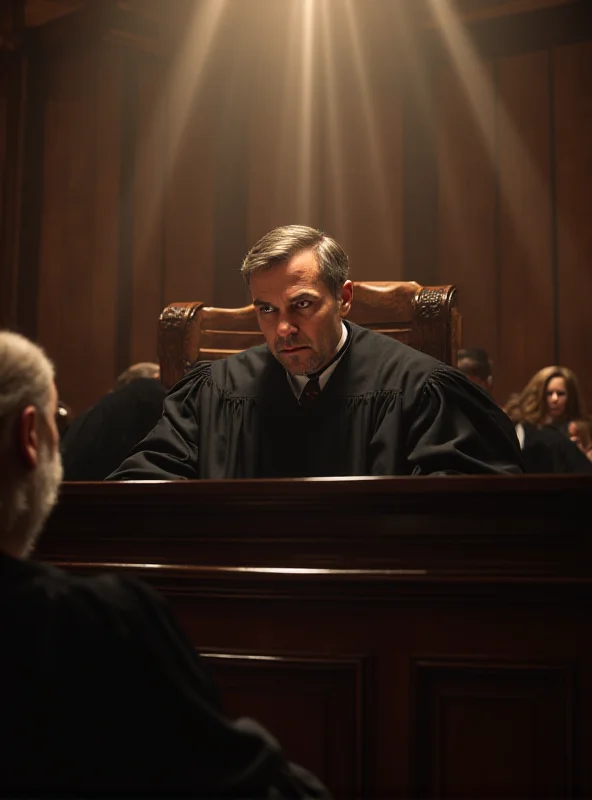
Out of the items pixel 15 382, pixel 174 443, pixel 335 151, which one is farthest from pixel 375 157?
pixel 15 382

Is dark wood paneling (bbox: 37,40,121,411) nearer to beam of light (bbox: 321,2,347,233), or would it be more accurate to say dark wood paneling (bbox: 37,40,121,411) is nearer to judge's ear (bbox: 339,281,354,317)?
beam of light (bbox: 321,2,347,233)

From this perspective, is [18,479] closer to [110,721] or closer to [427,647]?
[110,721]

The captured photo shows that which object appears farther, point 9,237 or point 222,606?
point 9,237

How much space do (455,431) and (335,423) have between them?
1.43ft

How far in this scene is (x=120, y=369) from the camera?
805 centimetres

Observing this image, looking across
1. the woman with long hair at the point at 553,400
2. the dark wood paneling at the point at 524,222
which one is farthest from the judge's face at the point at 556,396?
the dark wood paneling at the point at 524,222

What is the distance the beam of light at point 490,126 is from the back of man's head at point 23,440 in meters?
6.65

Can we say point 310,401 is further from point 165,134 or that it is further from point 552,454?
point 165,134

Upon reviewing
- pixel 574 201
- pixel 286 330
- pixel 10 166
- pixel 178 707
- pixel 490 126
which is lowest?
pixel 178 707

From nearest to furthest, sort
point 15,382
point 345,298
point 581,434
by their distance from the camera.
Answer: point 15,382 → point 345,298 → point 581,434

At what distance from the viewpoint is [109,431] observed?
12.8 feet

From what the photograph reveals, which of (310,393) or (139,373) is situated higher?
(139,373)

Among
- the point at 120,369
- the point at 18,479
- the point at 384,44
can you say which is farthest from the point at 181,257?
the point at 18,479

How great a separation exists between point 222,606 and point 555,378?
4639 mm
